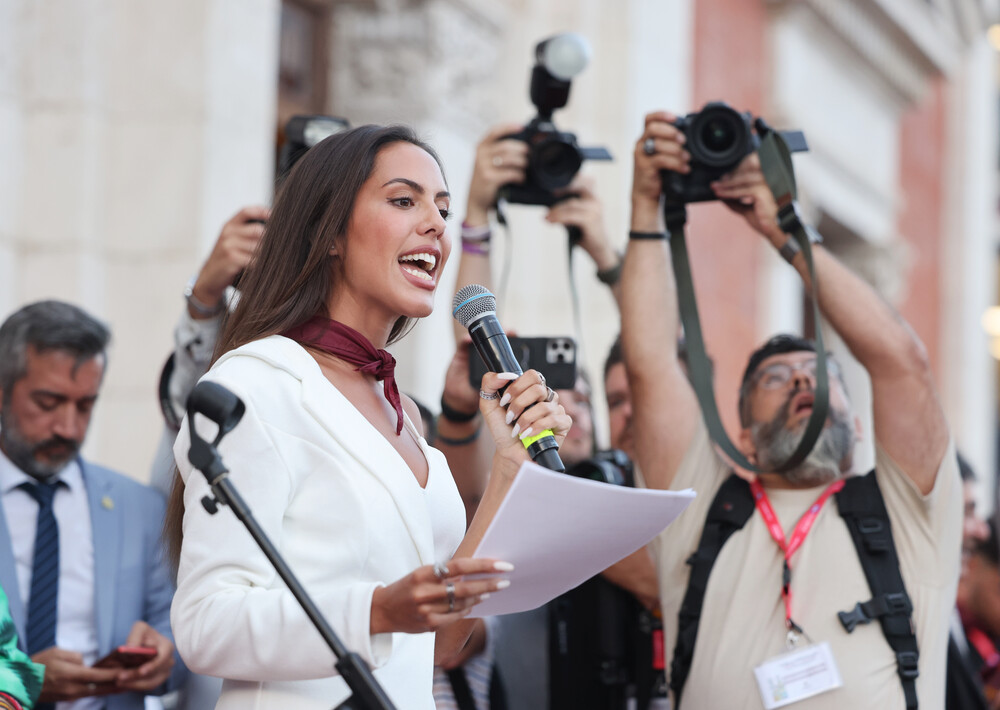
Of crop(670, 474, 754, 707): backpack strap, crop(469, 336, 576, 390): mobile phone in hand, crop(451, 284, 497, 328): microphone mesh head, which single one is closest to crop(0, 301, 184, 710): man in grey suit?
crop(469, 336, 576, 390): mobile phone in hand

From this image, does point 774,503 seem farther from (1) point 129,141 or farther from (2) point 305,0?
(2) point 305,0

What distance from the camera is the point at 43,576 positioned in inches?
121

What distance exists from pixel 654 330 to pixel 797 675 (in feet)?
3.02

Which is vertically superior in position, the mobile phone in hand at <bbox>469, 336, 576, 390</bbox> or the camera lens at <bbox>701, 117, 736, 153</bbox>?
the camera lens at <bbox>701, 117, 736, 153</bbox>

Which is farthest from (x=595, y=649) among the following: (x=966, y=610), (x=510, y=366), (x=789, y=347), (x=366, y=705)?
(x=966, y=610)

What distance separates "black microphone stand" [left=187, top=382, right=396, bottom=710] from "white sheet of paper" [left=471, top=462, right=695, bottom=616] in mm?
216

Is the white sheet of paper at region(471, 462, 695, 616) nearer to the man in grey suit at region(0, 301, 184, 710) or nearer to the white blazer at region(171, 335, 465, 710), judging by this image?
the white blazer at region(171, 335, 465, 710)

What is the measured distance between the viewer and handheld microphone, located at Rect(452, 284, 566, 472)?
1.87 meters

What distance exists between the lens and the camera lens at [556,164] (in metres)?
3.56

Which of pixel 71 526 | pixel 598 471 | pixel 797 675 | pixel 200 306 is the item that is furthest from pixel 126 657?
pixel 797 675

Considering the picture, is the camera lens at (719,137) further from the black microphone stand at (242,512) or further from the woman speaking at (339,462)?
the black microphone stand at (242,512)

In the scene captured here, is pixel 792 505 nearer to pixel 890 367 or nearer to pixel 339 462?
pixel 890 367

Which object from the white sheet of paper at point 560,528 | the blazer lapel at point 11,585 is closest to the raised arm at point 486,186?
the blazer lapel at point 11,585

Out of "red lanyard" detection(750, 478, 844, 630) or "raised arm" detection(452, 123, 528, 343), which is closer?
"red lanyard" detection(750, 478, 844, 630)
